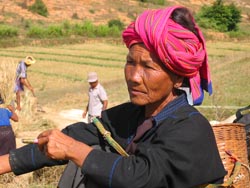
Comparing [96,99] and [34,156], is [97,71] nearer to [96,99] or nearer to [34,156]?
[96,99]

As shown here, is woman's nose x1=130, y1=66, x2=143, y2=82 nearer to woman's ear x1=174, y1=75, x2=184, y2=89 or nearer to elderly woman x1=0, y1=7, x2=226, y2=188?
elderly woman x1=0, y1=7, x2=226, y2=188

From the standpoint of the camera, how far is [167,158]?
1.55 meters

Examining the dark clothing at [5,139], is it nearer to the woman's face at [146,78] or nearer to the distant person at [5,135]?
the distant person at [5,135]

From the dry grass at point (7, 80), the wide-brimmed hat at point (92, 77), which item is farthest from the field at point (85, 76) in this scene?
the wide-brimmed hat at point (92, 77)

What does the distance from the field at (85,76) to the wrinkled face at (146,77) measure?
13.6 ft

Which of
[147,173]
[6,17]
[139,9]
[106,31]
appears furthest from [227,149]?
[139,9]

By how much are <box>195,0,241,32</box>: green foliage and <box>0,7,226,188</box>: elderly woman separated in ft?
170

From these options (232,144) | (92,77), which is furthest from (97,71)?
(232,144)

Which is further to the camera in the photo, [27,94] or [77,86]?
[77,86]

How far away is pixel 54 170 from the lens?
4.57m

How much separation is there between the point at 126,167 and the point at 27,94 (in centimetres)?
944

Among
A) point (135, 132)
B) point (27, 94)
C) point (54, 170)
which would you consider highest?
point (135, 132)

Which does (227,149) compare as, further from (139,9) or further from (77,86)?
(139,9)

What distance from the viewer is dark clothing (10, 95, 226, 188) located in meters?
1.53
